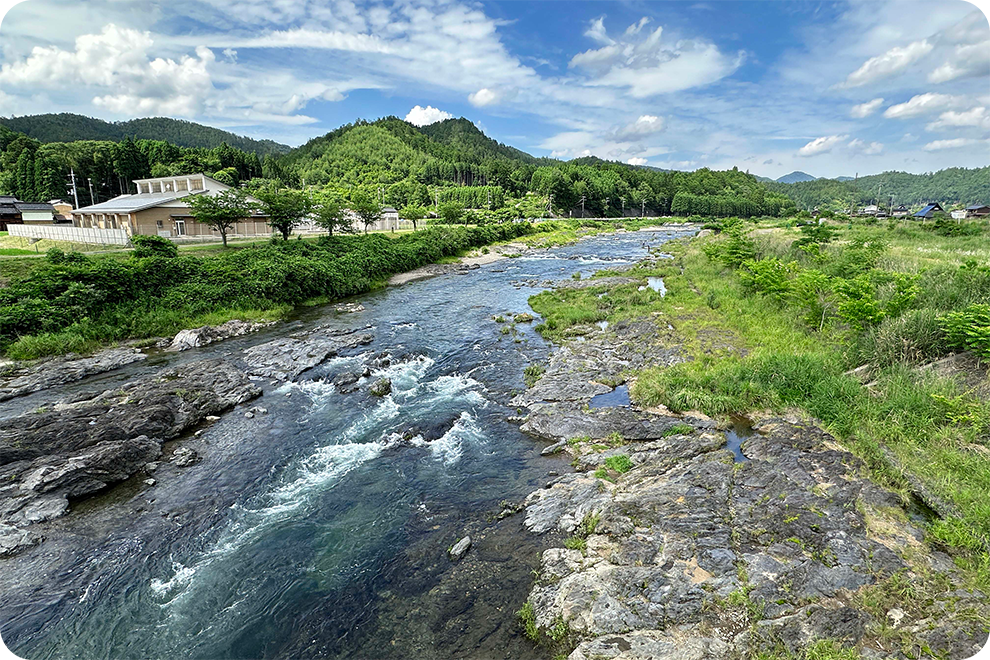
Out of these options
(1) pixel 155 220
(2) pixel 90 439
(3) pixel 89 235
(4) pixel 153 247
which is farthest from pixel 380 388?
(1) pixel 155 220

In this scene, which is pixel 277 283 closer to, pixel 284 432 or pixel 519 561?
pixel 284 432

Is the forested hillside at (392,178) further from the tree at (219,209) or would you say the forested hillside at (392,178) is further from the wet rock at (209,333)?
the wet rock at (209,333)

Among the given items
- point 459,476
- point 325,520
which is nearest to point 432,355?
point 459,476

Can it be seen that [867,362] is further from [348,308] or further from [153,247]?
[153,247]

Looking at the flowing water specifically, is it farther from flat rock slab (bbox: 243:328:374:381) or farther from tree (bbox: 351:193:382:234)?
tree (bbox: 351:193:382:234)

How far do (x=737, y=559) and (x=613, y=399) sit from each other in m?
9.55

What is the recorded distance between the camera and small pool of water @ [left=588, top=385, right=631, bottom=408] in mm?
18562

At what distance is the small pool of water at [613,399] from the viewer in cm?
1856

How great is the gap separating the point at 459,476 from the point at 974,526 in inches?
489

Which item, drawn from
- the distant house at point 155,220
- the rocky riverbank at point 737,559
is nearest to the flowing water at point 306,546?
the rocky riverbank at point 737,559

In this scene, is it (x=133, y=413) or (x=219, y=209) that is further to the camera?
(x=219, y=209)

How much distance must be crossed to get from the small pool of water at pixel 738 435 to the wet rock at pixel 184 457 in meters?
17.4

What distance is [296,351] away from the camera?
2456 cm

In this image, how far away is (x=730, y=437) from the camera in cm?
1562
